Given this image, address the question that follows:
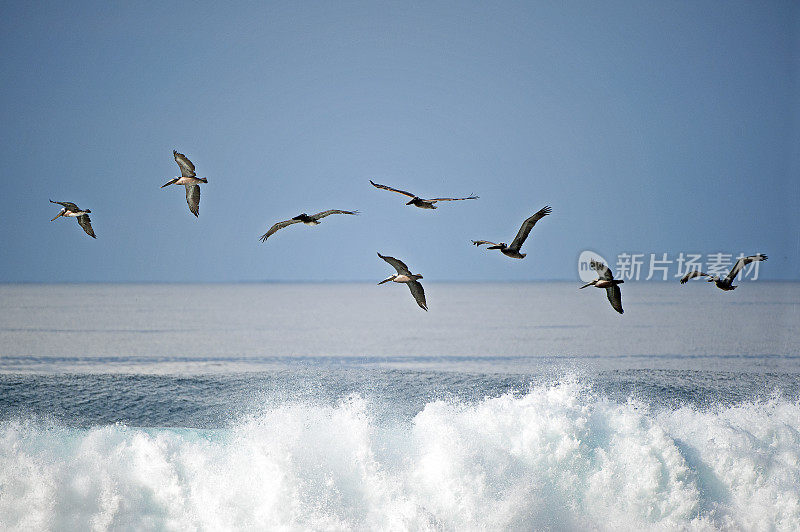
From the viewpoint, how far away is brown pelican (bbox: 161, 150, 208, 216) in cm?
893

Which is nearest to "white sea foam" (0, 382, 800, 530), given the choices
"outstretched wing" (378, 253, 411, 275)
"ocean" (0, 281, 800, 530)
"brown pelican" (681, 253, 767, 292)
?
"ocean" (0, 281, 800, 530)

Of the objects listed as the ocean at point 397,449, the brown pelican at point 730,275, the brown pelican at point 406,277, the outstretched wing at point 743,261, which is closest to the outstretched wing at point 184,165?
the brown pelican at point 406,277

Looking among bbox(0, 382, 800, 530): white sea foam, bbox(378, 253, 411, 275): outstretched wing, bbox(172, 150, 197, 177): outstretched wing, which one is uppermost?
bbox(172, 150, 197, 177): outstretched wing

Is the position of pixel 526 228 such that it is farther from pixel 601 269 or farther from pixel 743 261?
pixel 743 261

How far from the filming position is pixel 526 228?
28.2 feet

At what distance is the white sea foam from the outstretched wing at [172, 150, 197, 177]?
454 centimetres

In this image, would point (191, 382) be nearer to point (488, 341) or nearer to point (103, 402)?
point (103, 402)

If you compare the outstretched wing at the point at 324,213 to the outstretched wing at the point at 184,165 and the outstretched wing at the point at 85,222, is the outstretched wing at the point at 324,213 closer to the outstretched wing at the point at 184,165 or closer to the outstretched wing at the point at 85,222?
the outstretched wing at the point at 184,165

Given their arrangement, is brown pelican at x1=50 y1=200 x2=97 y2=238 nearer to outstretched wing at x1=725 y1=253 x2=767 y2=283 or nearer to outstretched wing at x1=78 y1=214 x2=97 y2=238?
outstretched wing at x1=78 y1=214 x2=97 y2=238

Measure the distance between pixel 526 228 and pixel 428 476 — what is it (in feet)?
14.5

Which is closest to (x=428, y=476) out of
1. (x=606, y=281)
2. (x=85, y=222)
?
(x=606, y=281)

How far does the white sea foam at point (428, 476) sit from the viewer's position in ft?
34.7

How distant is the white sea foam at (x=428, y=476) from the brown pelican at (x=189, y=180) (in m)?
4.25

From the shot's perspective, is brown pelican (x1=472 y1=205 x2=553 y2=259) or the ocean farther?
the ocean
